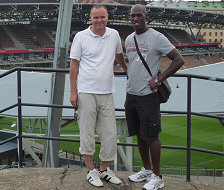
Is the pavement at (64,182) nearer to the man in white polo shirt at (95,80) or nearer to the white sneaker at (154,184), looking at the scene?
the white sneaker at (154,184)

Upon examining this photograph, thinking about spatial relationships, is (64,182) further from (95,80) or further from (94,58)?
(94,58)

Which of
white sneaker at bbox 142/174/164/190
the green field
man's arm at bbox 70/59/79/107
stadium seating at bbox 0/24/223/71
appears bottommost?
the green field

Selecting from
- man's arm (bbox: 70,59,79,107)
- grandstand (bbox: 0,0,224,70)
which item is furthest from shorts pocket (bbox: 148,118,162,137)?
grandstand (bbox: 0,0,224,70)

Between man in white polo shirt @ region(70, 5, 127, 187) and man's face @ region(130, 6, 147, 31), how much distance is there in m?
0.23

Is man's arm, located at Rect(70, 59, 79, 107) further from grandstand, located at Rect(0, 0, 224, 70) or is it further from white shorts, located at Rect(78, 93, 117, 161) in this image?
grandstand, located at Rect(0, 0, 224, 70)

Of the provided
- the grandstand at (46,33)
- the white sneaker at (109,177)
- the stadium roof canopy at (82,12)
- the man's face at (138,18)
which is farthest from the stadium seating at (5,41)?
the man's face at (138,18)

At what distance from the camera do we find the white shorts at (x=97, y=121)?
3412 mm

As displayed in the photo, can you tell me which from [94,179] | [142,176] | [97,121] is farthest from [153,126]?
[94,179]

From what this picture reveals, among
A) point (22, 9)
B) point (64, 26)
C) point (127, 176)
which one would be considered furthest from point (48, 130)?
point (22, 9)

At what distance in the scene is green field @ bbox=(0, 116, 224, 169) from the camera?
1530 cm

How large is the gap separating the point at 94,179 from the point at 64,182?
1.09 ft

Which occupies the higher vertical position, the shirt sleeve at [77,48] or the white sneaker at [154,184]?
the shirt sleeve at [77,48]

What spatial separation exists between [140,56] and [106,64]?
12.1 inches

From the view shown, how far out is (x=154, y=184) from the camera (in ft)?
11.5
